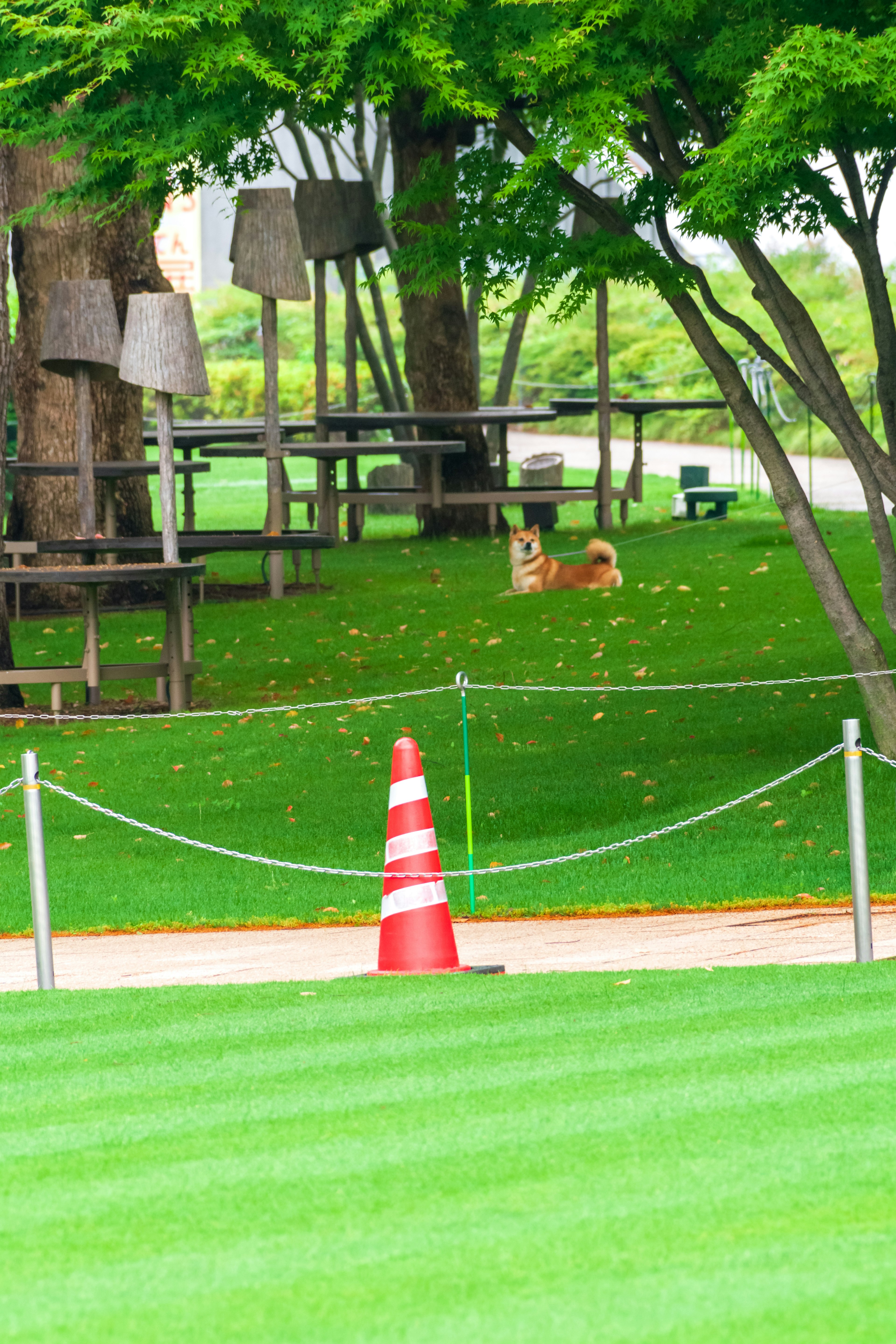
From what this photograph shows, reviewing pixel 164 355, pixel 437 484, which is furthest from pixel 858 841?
pixel 437 484

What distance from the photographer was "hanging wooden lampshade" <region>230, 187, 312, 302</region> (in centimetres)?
1889

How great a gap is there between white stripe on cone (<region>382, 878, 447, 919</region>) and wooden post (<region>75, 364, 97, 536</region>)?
9034 millimetres

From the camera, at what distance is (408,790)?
289 inches

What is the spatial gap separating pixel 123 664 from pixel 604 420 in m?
12.0

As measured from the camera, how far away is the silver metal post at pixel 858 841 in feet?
22.6

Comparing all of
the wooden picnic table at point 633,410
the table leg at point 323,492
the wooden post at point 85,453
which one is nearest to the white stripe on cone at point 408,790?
the wooden post at point 85,453

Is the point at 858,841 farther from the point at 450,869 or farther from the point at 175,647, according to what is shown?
the point at 175,647

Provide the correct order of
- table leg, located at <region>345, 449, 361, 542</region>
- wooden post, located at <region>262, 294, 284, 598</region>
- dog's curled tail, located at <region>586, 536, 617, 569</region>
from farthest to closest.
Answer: table leg, located at <region>345, 449, 361, 542</region>, dog's curled tail, located at <region>586, 536, 617, 569</region>, wooden post, located at <region>262, 294, 284, 598</region>

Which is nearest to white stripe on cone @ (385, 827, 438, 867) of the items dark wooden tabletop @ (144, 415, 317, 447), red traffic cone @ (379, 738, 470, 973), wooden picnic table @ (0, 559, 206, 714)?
red traffic cone @ (379, 738, 470, 973)

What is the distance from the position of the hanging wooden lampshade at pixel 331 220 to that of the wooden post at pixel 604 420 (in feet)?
11.5

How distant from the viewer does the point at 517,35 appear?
33.3ft

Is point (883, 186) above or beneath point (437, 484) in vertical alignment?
above

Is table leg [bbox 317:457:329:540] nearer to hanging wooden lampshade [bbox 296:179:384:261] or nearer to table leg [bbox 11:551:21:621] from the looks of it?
hanging wooden lampshade [bbox 296:179:384:261]

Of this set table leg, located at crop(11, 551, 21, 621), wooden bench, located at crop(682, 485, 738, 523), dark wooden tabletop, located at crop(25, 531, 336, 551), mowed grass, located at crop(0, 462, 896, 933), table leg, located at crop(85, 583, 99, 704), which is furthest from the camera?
wooden bench, located at crop(682, 485, 738, 523)
